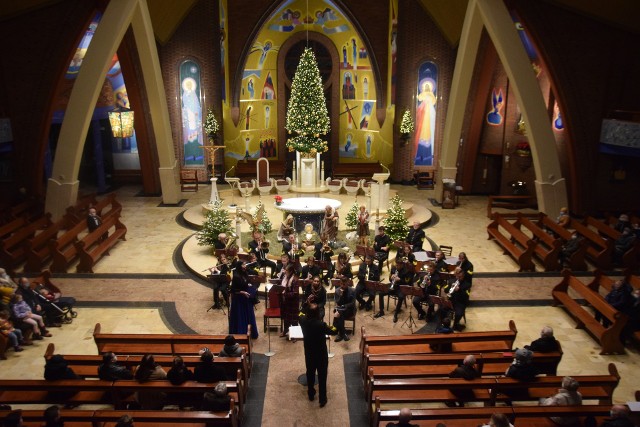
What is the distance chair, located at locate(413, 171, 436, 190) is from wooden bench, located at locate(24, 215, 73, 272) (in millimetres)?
14355

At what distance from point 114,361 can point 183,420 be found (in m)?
1.60

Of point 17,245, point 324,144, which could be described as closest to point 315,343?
point 17,245

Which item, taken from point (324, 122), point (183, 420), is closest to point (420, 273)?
point (183, 420)

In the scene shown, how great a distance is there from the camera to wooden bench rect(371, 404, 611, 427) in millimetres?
7301

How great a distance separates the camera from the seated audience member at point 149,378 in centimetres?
801

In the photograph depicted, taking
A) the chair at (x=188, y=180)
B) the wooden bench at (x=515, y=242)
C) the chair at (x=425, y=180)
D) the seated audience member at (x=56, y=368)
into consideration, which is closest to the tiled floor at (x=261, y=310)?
the wooden bench at (x=515, y=242)

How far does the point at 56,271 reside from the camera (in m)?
14.4

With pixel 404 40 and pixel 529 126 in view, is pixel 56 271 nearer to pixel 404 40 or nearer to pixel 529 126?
pixel 529 126

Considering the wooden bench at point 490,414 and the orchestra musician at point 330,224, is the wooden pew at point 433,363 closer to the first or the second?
the wooden bench at point 490,414

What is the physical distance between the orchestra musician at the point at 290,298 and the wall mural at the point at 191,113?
568 inches

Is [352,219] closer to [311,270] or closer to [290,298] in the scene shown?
[311,270]

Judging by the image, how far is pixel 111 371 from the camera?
8133 mm

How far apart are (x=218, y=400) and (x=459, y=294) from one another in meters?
5.67

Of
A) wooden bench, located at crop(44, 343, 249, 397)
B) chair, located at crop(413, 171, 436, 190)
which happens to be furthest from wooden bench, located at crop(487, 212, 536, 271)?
wooden bench, located at crop(44, 343, 249, 397)
